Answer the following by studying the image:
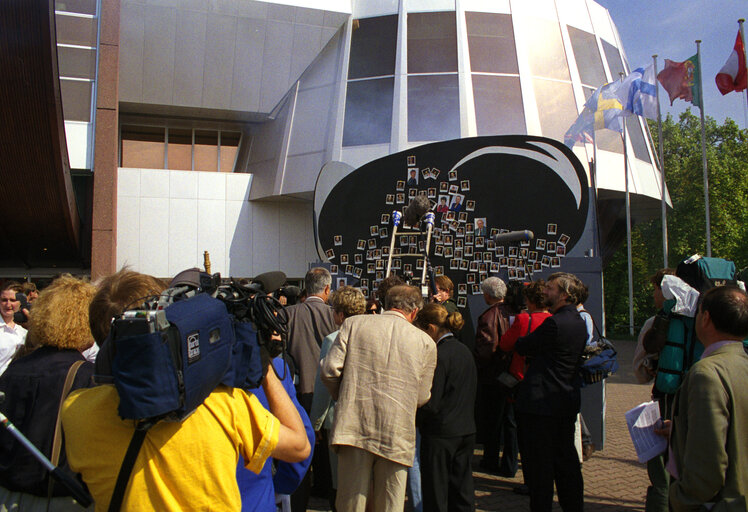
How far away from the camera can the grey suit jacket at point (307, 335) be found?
5328 millimetres

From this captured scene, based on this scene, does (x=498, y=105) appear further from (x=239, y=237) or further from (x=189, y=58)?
(x=189, y=58)

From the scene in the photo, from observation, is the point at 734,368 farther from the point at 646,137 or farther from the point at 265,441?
the point at 646,137

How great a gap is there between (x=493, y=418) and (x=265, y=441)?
5362 mm

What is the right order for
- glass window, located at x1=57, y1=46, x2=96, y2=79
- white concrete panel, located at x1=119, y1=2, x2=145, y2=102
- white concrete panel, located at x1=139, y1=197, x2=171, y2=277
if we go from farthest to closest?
white concrete panel, located at x1=139, y1=197, x2=171, y2=277 < white concrete panel, located at x1=119, y1=2, x2=145, y2=102 < glass window, located at x1=57, y1=46, x2=96, y2=79

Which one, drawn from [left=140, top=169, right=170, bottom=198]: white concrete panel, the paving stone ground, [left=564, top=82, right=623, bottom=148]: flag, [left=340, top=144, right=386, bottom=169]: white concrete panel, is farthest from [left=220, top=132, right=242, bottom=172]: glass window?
the paving stone ground

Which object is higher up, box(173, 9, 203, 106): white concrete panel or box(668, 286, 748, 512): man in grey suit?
box(173, 9, 203, 106): white concrete panel

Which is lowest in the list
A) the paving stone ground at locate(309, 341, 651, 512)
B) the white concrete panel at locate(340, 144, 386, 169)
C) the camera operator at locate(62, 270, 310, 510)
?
the paving stone ground at locate(309, 341, 651, 512)

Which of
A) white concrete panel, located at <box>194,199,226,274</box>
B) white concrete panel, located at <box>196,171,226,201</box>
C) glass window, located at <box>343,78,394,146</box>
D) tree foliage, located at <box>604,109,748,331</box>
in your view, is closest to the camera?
glass window, located at <box>343,78,394,146</box>

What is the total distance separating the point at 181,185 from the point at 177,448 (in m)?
17.6

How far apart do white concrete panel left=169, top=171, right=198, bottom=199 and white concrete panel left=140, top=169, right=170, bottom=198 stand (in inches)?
5.9

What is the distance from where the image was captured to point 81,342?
9.15 ft

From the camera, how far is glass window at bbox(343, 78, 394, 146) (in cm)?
1633

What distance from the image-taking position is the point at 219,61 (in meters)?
18.2

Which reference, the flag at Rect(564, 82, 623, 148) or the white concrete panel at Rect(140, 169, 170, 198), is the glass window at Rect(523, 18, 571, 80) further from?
the white concrete panel at Rect(140, 169, 170, 198)
